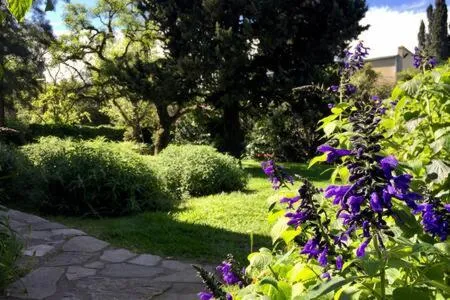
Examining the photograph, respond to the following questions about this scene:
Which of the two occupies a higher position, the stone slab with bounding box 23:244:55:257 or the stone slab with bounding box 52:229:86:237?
the stone slab with bounding box 52:229:86:237

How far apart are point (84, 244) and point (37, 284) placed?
4.37 feet

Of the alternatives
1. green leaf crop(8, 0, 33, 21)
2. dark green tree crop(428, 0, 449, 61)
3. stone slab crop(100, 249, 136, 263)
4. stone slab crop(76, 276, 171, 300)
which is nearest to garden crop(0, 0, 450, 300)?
green leaf crop(8, 0, 33, 21)

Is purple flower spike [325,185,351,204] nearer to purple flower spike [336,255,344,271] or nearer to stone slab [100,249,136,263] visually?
purple flower spike [336,255,344,271]

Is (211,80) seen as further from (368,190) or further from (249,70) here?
(368,190)

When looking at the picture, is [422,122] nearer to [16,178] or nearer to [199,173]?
[199,173]

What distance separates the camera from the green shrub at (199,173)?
32.0ft

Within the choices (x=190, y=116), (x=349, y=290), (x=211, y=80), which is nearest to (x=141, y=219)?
(x=349, y=290)

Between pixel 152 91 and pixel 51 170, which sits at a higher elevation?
pixel 152 91

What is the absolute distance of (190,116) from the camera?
21859mm

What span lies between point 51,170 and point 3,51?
15706 millimetres

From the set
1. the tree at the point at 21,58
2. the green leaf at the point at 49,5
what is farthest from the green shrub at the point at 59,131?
the green leaf at the point at 49,5

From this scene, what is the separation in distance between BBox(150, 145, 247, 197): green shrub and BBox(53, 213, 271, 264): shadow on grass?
246 cm

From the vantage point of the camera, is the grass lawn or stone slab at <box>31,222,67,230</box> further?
stone slab at <box>31,222,67,230</box>

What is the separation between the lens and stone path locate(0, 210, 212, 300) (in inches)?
171
